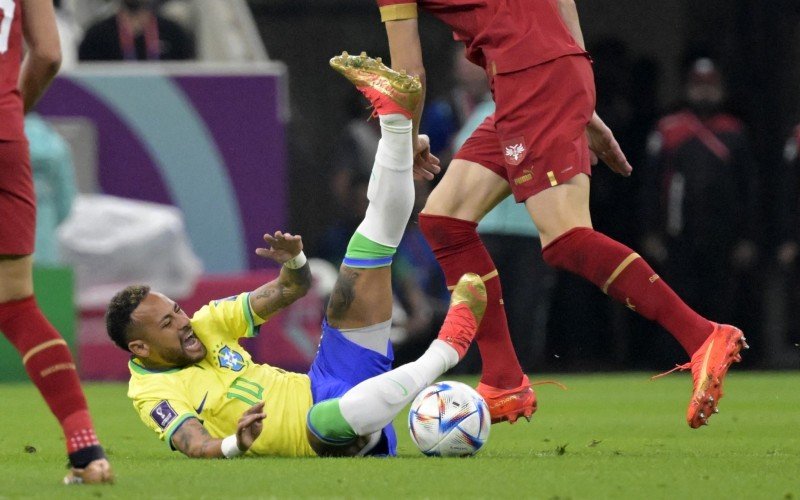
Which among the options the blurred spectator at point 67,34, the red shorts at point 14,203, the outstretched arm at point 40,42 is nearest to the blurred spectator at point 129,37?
the blurred spectator at point 67,34

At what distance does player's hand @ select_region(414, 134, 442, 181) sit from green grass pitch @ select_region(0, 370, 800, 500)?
1.09m

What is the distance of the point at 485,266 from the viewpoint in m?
6.89

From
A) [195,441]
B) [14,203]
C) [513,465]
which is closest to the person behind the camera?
[14,203]

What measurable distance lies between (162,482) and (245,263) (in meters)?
7.14

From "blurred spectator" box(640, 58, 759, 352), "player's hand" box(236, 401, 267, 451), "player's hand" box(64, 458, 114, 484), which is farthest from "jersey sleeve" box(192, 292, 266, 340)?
"blurred spectator" box(640, 58, 759, 352)

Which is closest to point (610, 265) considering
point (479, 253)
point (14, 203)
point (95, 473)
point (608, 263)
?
point (608, 263)

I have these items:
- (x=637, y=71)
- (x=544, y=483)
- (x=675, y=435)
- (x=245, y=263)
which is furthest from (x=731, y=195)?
(x=544, y=483)

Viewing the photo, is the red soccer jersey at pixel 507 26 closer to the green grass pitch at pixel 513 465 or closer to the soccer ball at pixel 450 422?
the soccer ball at pixel 450 422

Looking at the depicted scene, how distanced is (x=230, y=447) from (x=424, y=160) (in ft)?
5.01

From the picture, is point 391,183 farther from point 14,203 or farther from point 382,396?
point 14,203

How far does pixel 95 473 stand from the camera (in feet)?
16.8

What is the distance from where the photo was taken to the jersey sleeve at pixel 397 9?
6473 millimetres

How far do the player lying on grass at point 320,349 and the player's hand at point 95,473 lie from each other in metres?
0.78

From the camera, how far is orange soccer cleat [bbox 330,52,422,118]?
608 cm
